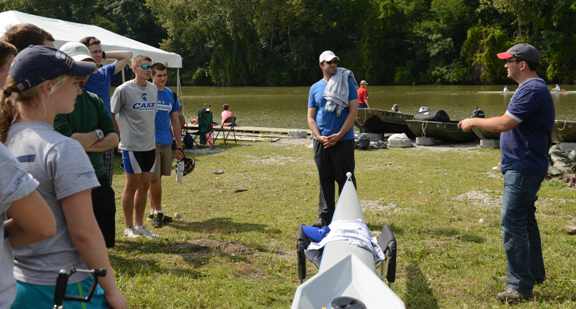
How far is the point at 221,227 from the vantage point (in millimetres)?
6750

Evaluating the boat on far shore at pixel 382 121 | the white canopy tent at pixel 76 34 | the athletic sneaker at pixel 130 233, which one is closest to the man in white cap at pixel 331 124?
the athletic sneaker at pixel 130 233

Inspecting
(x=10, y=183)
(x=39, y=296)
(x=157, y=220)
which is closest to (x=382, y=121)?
(x=157, y=220)

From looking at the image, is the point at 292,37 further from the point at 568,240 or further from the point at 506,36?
the point at 568,240

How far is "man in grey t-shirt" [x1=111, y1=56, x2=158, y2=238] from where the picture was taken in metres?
5.83

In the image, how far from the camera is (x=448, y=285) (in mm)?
4652

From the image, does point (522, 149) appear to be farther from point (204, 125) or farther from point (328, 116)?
point (204, 125)

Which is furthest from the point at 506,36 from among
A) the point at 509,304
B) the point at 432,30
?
the point at 509,304

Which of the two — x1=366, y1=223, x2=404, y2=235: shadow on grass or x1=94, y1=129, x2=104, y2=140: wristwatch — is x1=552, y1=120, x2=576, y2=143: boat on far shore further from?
x1=94, y1=129, x2=104, y2=140: wristwatch

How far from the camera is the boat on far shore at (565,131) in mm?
12469

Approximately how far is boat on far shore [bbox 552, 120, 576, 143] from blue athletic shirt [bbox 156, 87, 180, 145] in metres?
9.49

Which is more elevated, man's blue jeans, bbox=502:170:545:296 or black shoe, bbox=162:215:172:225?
man's blue jeans, bbox=502:170:545:296

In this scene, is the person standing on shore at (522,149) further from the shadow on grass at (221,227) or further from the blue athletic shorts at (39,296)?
the blue athletic shorts at (39,296)

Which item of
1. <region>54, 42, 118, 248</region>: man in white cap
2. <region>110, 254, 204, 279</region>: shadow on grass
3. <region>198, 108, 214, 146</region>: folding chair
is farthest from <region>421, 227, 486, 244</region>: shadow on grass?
<region>198, 108, 214, 146</region>: folding chair

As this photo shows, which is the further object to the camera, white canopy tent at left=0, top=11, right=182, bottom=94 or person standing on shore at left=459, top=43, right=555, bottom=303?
white canopy tent at left=0, top=11, right=182, bottom=94
